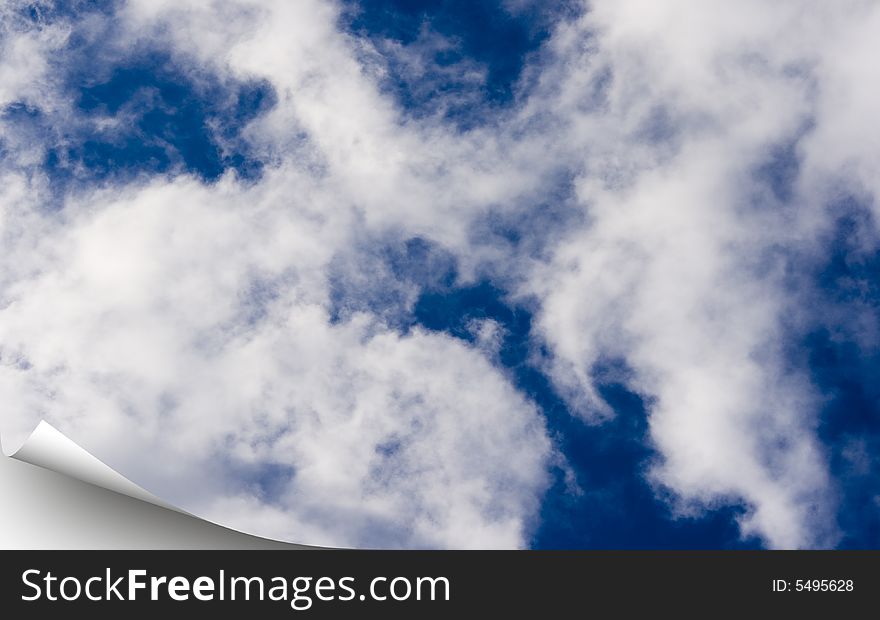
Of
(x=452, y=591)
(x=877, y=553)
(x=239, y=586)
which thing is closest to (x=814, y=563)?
(x=877, y=553)

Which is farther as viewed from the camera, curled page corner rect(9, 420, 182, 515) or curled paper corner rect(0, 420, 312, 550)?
curled page corner rect(9, 420, 182, 515)

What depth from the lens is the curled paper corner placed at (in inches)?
1282

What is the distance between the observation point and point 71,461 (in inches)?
1400

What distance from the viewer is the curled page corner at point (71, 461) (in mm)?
35094

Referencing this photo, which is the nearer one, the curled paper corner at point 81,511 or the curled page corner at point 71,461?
the curled paper corner at point 81,511

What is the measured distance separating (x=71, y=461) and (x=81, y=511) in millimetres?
2713

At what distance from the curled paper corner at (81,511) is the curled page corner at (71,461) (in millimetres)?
41

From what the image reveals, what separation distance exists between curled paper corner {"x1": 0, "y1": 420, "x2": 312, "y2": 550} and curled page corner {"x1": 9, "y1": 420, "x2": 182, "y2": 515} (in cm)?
4

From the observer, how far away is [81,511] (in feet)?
114

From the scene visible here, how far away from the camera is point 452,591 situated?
31031 millimetres

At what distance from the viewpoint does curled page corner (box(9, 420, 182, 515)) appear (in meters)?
35.1

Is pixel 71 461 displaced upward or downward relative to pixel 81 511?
upward

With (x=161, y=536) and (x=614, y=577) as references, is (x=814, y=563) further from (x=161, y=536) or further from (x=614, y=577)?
(x=161, y=536)

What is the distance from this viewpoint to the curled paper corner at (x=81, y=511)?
32562 millimetres
